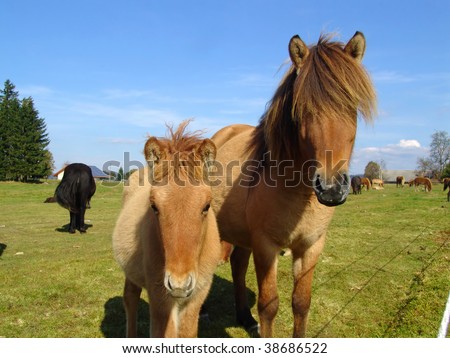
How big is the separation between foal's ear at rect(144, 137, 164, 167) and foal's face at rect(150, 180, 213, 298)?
11.8 inches

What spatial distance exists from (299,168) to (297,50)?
1053 millimetres

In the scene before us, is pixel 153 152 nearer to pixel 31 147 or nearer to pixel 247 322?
pixel 247 322

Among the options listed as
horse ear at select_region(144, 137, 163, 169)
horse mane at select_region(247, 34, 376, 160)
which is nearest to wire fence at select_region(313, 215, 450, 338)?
horse mane at select_region(247, 34, 376, 160)

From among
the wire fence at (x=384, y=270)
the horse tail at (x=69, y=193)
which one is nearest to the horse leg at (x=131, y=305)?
the wire fence at (x=384, y=270)

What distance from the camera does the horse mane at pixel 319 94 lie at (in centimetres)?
286

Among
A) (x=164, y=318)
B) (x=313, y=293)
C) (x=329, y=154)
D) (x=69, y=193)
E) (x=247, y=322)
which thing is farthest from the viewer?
(x=69, y=193)

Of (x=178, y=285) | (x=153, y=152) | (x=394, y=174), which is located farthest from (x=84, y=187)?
(x=394, y=174)

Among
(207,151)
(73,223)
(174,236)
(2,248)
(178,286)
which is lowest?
(2,248)

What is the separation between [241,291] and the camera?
5258mm

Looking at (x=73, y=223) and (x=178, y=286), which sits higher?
(x=178, y=286)

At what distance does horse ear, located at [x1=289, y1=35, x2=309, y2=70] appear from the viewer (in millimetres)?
3127

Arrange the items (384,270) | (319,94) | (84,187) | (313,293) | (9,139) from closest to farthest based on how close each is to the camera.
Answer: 1. (319,94)
2. (313,293)
3. (384,270)
4. (84,187)
5. (9,139)

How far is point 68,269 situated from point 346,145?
584cm

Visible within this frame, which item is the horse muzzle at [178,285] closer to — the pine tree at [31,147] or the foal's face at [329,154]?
the foal's face at [329,154]
